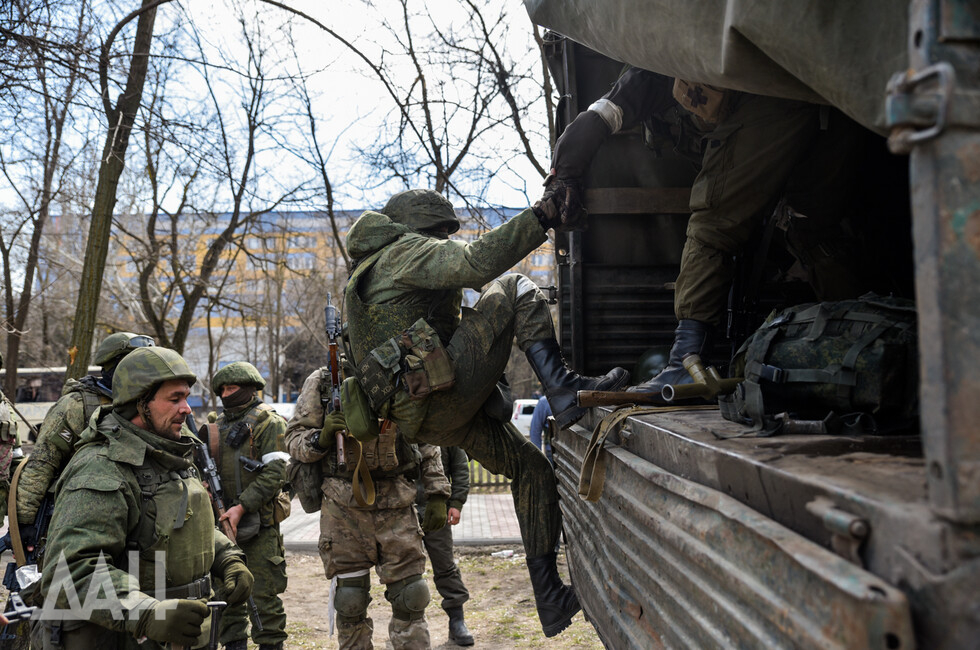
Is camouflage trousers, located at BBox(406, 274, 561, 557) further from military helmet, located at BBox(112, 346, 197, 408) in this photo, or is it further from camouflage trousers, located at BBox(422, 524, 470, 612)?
camouflage trousers, located at BBox(422, 524, 470, 612)

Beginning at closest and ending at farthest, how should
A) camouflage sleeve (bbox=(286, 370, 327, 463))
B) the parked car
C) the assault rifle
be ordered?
the assault rifle, camouflage sleeve (bbox=(286, 370, 327, 463)), the parked car

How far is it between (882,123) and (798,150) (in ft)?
5.16

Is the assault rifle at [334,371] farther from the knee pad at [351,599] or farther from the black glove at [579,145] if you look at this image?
the black glove at [579,145]

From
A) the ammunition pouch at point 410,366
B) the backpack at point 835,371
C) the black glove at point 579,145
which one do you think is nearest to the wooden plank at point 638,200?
the black glove at point 579,145

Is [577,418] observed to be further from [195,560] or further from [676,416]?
[195,560]

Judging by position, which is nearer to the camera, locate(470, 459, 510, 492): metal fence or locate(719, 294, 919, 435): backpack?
locate(719, 294, 919, 435): backpack

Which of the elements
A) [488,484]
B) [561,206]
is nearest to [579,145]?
[561,206]

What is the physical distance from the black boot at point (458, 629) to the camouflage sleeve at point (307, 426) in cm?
189

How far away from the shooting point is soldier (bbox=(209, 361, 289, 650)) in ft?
19.4

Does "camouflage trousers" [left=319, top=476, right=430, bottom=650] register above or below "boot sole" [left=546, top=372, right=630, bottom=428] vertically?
below

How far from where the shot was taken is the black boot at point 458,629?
6324 millimetres

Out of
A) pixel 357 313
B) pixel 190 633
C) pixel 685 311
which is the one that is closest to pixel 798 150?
pixel 685 311

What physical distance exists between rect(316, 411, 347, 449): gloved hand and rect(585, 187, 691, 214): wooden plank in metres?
2.28

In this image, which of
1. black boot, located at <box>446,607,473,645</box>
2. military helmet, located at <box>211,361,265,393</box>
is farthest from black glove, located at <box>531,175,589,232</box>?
black boot, located at <box>446,607,473,645</box>
